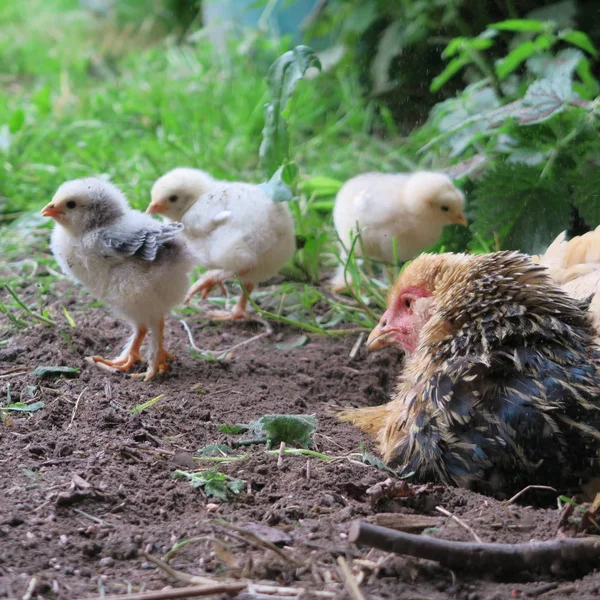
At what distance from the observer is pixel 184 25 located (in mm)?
9297

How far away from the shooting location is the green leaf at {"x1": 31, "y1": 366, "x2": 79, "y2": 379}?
3.10 m

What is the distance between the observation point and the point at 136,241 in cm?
321

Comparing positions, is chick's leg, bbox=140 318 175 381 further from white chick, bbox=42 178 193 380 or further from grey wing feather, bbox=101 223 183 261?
grey wing feather, bbox=101 223 183 261

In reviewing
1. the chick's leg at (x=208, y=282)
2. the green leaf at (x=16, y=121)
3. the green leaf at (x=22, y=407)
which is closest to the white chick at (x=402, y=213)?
the chick's leg at (x=208, y=282)

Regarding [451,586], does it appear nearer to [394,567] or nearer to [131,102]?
[394,567]

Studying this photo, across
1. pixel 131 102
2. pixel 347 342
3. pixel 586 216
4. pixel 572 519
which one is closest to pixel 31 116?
pixel 131 102

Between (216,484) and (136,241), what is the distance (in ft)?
4.15

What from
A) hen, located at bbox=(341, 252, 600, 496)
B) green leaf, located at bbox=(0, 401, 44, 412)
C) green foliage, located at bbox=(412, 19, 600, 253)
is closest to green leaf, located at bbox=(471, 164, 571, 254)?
green foliage, located at bbox=(412, 19, 600, 253)

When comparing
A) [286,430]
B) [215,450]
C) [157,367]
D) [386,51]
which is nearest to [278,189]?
[157,367]

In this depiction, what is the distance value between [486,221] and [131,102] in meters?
3.88

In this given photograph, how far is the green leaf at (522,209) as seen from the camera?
3656mm

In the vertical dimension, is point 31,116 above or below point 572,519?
above

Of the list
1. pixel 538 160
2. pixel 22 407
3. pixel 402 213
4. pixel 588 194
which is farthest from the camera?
pixel 402 213

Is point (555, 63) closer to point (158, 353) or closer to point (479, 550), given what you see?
point (158, 353)
